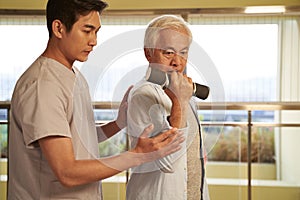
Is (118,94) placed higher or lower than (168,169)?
higher

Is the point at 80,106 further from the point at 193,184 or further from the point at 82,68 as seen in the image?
the point at 193,184

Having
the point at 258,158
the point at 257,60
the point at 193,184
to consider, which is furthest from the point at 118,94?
the point at 257,60

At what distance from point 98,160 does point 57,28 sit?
1.07 feet

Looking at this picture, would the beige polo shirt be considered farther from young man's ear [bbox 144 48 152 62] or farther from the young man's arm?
young man's ear [bbox 144 48 152 62]

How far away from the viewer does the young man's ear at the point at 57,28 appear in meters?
1.20

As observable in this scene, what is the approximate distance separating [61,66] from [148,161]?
0.33 meters

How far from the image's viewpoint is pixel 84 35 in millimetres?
1198

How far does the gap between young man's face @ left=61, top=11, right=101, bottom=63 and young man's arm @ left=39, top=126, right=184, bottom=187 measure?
21cm

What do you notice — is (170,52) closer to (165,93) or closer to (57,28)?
(165,93)

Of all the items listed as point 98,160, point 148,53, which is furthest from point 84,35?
point 98,160

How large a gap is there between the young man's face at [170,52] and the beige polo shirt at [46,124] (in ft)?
0.60

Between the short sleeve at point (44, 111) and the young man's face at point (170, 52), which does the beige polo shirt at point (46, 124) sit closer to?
the short sleeve at point (44, 111)

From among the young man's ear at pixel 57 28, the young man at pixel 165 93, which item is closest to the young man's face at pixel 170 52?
the young man at pixel 165 93

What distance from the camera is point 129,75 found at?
3.77 ft
